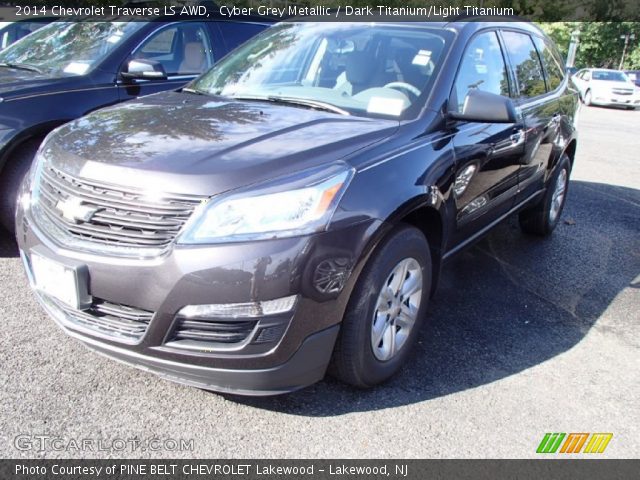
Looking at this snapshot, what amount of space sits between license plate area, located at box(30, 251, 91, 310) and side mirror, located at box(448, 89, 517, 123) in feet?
6.55

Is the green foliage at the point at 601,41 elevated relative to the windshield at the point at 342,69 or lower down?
lower down

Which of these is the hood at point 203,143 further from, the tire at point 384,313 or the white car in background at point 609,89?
the white car in background at point 609,89

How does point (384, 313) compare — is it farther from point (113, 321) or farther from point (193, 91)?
point (193, 91)

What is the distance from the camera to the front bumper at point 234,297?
80.9 inches

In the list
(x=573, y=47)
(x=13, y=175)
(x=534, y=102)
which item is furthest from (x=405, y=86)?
(x=573, y=47)

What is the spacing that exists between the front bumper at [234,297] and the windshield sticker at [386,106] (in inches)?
32.9

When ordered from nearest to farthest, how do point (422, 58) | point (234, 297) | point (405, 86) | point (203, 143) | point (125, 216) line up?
point (234, 297) → point (125, 216) → point (203, 143) → point (405, 86) → point (422, 58)

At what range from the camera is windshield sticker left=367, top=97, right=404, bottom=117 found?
2.90 metres

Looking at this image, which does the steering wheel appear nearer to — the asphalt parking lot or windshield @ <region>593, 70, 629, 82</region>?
the asphalt parking lot

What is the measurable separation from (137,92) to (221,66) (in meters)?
1.23

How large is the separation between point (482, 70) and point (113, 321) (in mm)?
2588

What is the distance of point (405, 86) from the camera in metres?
3.06

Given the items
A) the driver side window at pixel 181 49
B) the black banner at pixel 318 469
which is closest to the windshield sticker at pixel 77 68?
the driver side window at pixel 181 49

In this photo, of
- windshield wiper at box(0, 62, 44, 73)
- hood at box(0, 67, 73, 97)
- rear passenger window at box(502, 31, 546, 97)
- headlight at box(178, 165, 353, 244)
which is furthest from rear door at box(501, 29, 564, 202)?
windshield wiper at box(0, 62, 44, 73)
